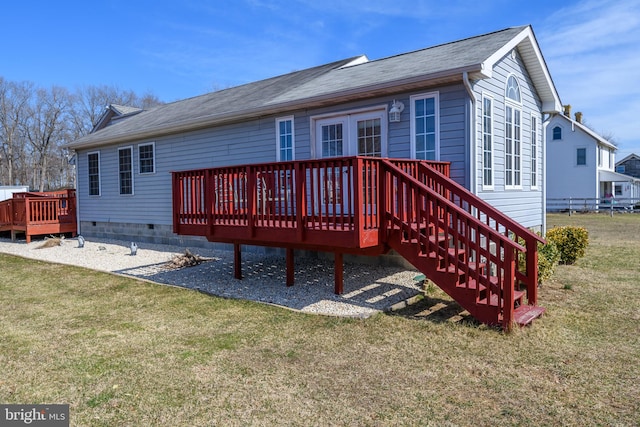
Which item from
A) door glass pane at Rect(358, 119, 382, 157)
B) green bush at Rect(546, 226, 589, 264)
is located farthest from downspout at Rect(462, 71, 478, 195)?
green bush at Rect(546, 226, 589, 264)

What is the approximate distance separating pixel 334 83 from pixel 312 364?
240 inches

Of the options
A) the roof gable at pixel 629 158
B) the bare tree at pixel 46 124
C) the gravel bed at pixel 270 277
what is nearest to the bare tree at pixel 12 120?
the bare tree at pixel 46 124

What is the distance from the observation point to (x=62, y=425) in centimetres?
281

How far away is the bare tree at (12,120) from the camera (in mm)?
45031

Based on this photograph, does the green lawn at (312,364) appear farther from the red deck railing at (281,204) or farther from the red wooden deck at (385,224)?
the red deck railing at (281,204)

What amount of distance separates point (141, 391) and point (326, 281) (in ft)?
12.8

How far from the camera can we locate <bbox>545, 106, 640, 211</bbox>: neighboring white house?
2792 centimetres

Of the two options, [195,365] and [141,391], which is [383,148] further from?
[141,391]

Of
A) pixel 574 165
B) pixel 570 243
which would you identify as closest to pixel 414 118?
pixel 570 243

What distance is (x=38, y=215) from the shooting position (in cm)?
1334

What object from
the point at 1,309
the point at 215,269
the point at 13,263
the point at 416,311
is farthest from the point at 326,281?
the point at 13,263

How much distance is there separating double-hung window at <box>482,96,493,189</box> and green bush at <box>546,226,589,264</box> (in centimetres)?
225
